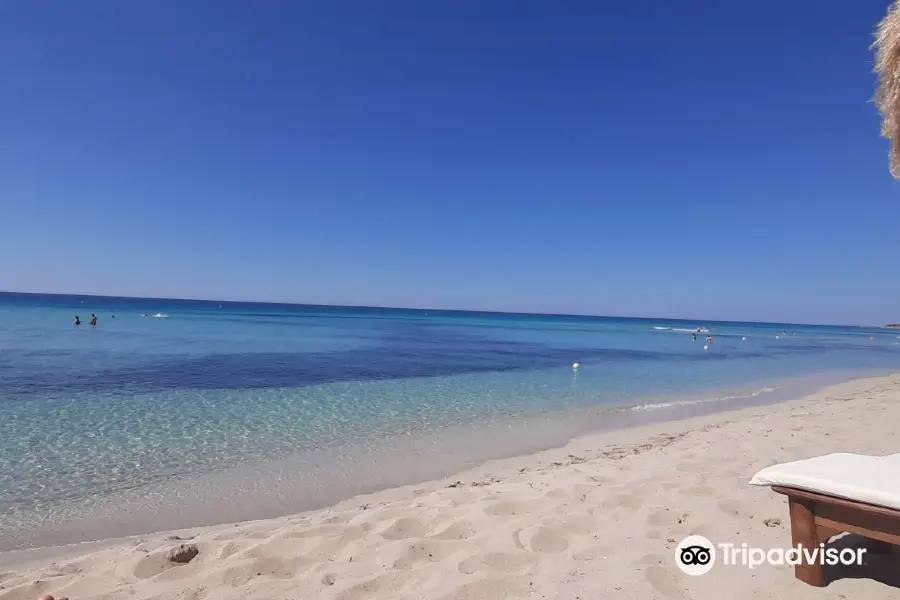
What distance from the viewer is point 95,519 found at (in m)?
5.54

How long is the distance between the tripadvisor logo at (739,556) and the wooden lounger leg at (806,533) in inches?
2.3

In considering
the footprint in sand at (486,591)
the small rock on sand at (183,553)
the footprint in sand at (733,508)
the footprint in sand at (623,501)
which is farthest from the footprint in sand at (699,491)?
the small rock on sand at (183,553)

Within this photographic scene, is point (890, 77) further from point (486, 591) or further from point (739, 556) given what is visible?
point (486, 591)

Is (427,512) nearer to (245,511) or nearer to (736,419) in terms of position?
(245,511)

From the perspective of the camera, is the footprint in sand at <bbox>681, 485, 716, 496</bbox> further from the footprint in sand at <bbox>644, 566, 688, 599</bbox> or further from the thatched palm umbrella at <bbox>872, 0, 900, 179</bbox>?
the thatched palm umbrella at <bbox>872, 0, 900, 179</bbox>

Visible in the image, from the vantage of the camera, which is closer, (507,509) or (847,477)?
(847,477)

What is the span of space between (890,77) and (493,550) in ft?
16.2

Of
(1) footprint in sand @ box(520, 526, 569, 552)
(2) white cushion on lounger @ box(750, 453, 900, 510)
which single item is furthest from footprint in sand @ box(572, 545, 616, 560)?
(2) white cushion on lounger @ box(750, 453, 900, 510)

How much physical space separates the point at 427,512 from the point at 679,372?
64.6ft

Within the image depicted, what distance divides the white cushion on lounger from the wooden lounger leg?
0.14 metres

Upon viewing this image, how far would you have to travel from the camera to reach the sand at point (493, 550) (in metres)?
3.37

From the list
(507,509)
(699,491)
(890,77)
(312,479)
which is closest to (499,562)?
(507,509)

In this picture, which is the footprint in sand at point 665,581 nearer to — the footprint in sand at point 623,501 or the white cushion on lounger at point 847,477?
the white cushion on lounger at point 847,477

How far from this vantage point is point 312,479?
6988 mm
